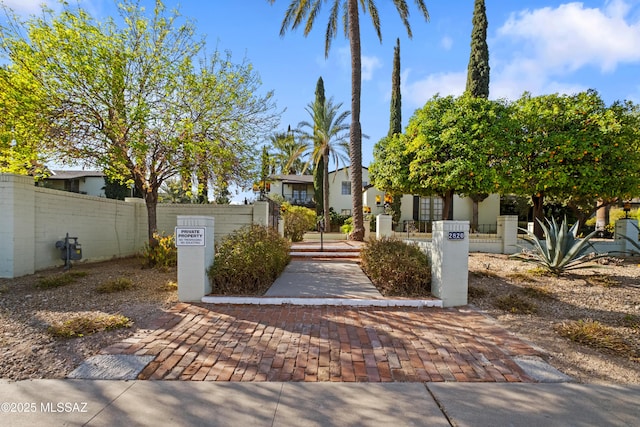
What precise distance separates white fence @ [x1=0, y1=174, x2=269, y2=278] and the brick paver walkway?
4.94 m

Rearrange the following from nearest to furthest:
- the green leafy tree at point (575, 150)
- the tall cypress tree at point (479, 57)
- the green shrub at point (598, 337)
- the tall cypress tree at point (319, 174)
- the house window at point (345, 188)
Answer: the green shrub at point (598, 337)
the green leafy tree at point (575, 150)
the tall cypress tree at point (479, 57)
the tall cypress tree at point (319, 174)
the house window at point (345, 188)

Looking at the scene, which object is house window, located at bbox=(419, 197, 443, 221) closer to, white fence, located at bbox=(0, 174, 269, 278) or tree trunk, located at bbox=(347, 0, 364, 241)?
tree trunk, located at bbox=(347, 0, 364, 241)

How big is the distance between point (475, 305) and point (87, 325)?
6024mm

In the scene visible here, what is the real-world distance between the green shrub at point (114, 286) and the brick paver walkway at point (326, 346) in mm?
1962

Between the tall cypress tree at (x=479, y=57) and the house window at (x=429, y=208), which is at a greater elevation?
the tall cypress tree at (x=479, y=57)

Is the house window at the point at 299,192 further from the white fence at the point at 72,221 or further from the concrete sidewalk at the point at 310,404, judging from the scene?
the concrete sidewalk at the point at 310,404

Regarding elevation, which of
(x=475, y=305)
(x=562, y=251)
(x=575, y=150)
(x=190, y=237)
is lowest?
(x=475, y=305)

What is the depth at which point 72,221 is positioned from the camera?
911 centimetres

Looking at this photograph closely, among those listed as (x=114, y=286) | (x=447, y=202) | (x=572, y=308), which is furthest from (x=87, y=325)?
(x=447, y=202)

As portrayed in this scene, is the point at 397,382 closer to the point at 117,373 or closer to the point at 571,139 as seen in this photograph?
the point at 117,373

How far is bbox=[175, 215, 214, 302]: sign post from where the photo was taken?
5930 mm

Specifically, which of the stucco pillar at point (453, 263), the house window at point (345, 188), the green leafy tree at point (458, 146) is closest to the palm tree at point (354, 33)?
the green leafy tree at point (458, 146)

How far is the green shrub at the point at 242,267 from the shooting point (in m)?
6.21

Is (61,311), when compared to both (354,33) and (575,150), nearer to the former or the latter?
(354,33)
